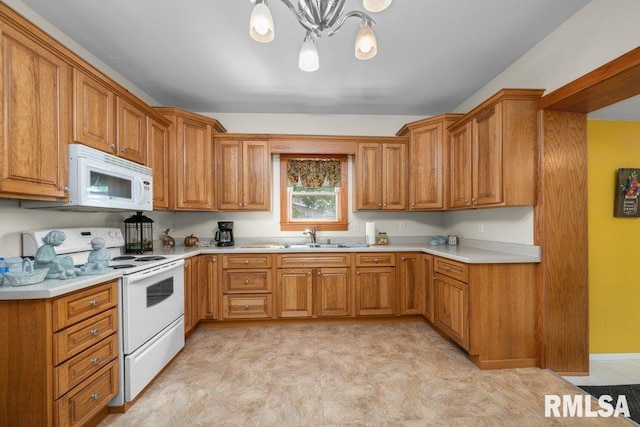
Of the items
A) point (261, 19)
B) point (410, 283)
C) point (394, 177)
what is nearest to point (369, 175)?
point (394, 177)

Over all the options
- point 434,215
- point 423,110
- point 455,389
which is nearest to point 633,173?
point 434,215

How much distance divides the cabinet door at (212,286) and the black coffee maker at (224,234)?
0.39 m

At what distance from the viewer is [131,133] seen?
7.96ft

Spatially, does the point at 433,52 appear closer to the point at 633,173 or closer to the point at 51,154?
the point at 633,173

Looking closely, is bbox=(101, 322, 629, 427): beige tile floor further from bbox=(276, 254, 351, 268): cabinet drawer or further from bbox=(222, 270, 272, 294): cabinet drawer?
bbox=(276, 254, 351, 268): cabinet drawer

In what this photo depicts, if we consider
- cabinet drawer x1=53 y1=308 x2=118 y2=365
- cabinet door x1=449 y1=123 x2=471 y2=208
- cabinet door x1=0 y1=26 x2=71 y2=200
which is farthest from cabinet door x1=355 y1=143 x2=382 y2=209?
cabinet door x1=0 y1=26 x2=71 y2=200

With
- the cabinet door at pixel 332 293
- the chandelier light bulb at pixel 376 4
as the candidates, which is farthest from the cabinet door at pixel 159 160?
the chandelier light bulb at pixel 376 4

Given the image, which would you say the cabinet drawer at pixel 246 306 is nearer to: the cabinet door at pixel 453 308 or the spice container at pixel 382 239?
the spice container at pixel 382 239

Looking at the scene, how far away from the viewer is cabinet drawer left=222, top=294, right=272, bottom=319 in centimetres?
316

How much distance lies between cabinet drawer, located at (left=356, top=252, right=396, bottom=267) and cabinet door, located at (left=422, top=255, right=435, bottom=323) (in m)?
0.36

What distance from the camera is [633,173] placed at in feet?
8.95

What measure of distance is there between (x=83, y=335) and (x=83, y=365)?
17 centimetres

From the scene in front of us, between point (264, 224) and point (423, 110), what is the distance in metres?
2.69

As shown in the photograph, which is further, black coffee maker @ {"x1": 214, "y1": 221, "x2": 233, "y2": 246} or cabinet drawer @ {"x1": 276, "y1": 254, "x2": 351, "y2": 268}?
black coffee maker @ {"x1": 214, "y1": 221, "x2": 233, "y2": 246}
